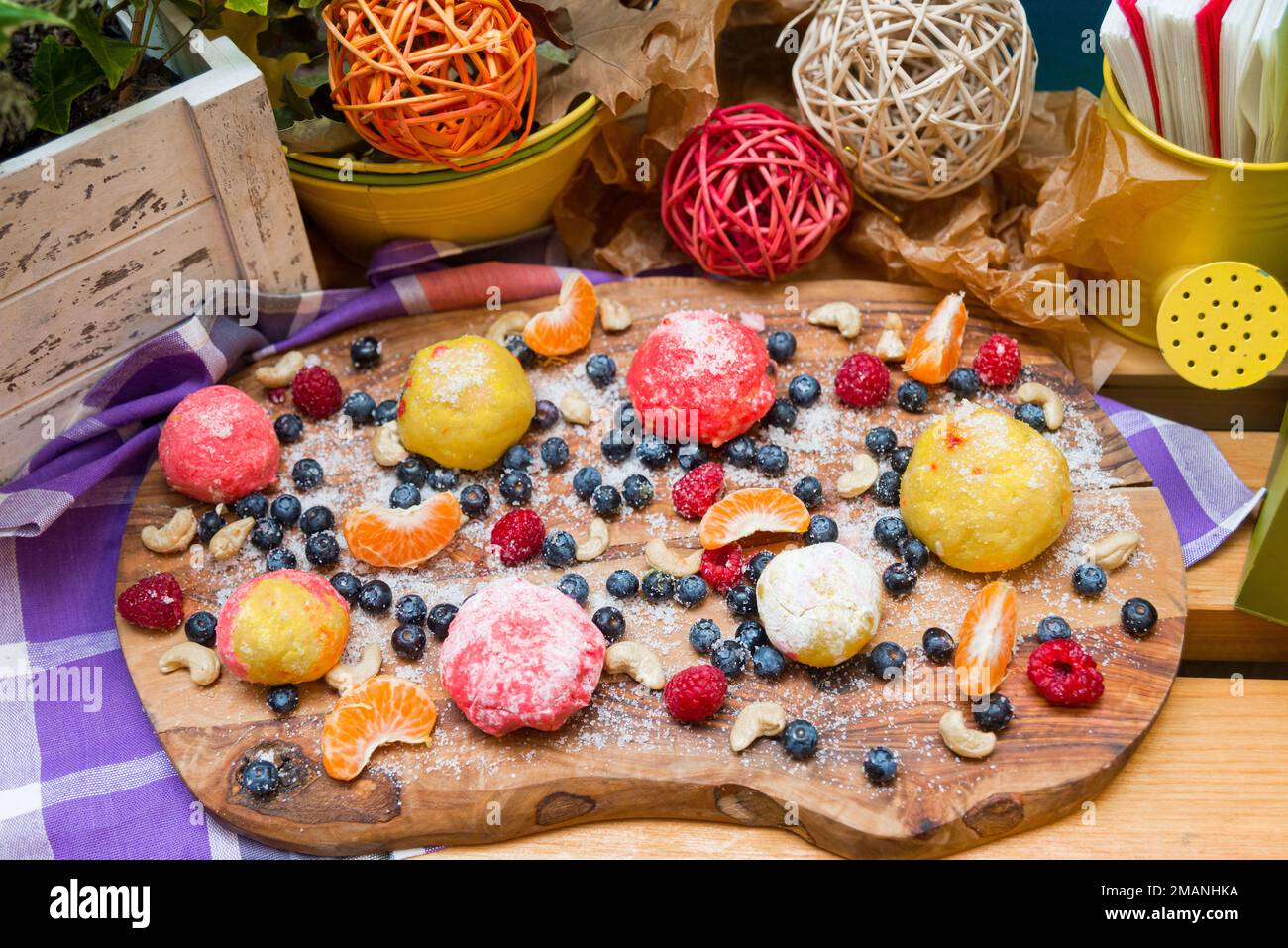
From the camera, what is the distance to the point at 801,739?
155 centimetres

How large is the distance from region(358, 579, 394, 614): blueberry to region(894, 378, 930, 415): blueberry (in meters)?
0.86

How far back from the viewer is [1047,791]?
5.04ft

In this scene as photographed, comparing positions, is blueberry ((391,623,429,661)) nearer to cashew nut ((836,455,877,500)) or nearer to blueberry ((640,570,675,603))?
blueberry ((640,570,675,603))

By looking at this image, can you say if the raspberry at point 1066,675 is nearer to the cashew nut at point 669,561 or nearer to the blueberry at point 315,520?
the cashew nut at point 669,561

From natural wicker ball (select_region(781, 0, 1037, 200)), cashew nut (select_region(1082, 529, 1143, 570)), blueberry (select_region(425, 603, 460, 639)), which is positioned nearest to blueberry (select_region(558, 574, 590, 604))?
blueberry (select_region(425, 603, 460, 639))

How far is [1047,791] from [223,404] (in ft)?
4.25

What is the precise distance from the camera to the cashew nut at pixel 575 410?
1.92 metres

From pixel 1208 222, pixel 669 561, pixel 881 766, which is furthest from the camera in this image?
pixel 1208 222

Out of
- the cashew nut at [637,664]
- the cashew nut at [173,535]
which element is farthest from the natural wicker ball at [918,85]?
the cashew nut at [173,535]

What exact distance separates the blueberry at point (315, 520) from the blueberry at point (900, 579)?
0.83 metres

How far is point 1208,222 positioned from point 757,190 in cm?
70

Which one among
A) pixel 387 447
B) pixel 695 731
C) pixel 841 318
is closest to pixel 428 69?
pixel 387 447

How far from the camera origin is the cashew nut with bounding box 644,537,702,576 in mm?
1737

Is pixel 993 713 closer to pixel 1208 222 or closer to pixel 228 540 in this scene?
pixel 1208 222
